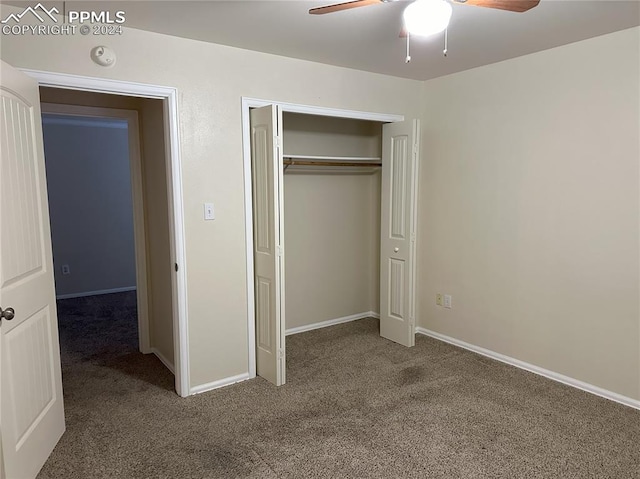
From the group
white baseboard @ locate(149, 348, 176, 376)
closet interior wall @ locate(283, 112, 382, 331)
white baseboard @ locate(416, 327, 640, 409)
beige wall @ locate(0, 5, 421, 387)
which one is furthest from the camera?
closet interior wall @ locate(283, 112, 382, 331)

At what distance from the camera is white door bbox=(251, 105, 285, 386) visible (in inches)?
120

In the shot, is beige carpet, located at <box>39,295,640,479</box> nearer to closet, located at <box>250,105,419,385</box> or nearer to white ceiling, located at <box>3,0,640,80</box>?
closet, located at <box>250,105,419,385</box>

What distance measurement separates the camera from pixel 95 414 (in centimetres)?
282

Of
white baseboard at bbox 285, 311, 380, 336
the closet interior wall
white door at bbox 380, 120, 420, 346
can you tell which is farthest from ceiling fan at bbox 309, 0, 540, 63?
white baseboard at bbox 285, 311, 380, 336

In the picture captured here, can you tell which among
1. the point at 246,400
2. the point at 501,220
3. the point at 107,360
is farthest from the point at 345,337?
the point at 107,360

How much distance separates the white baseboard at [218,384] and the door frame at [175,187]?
0.06 meters

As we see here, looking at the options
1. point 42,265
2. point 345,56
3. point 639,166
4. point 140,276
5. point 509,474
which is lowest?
point 509,474

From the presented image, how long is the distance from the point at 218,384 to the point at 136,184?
180 cm

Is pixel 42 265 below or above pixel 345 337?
above

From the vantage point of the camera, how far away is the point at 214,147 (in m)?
3.02

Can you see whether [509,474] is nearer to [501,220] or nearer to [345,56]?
[501,220]

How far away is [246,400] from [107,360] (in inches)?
58.2

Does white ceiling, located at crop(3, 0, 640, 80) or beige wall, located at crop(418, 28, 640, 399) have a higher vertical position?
white ceiling, located at crop(3, 0, 640, 80)

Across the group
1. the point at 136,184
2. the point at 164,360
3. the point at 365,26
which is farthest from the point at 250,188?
the point at 164,360
